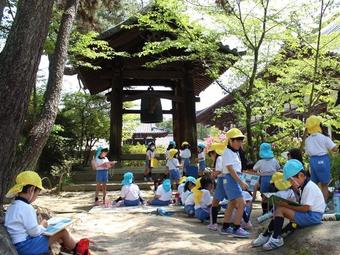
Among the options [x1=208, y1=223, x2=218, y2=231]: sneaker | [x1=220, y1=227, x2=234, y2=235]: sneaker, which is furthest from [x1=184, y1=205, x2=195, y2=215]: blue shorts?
[x1=220, y1=227, x2=234, y2=235]: sneaker

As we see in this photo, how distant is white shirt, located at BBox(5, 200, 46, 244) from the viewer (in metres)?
3.79

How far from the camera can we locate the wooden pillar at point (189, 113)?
530 inches

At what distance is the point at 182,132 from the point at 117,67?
10.3ft

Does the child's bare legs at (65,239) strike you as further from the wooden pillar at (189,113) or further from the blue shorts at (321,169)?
the wooden pillar at (189,113)

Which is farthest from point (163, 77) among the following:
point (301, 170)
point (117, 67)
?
point (301, 170)

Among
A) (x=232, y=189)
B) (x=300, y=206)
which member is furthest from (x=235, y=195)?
(x=300, y=206)

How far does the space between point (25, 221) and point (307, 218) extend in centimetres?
303

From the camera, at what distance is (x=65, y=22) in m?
6.77

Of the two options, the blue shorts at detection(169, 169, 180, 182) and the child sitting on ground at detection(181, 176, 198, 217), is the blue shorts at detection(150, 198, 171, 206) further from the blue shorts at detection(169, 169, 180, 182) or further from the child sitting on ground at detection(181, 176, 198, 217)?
the blue shorts at detection(169, 169, 180, 182)

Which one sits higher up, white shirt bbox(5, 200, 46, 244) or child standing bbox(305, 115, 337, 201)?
child standing bbox(305, 115, 337, 201)

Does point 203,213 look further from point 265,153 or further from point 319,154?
point 319,154

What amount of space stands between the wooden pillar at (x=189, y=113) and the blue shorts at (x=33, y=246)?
969 centimetres

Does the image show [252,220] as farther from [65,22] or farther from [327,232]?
[65,22]

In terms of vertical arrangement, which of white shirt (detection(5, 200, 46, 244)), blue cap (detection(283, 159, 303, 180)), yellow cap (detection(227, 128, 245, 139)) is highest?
yellow cap (detection(227, 128, 245, 139))
